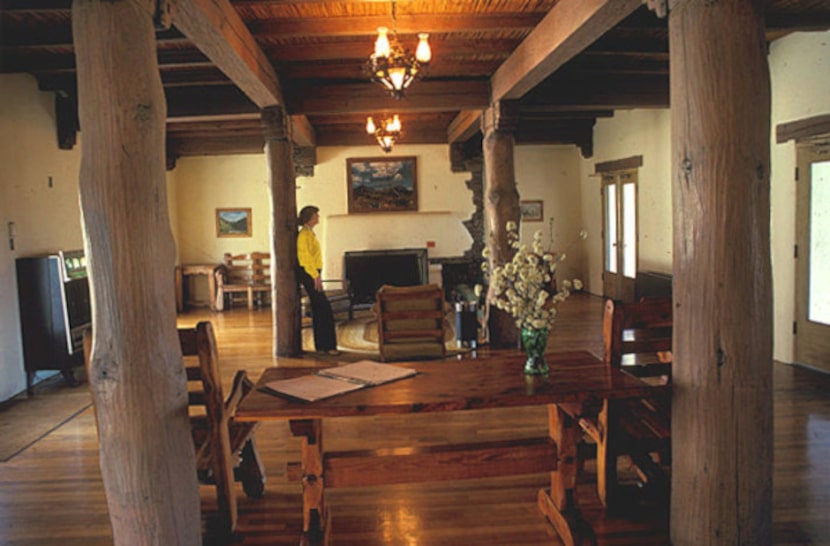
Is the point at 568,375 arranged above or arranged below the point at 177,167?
below

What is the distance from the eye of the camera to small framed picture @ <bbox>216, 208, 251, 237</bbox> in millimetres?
11102

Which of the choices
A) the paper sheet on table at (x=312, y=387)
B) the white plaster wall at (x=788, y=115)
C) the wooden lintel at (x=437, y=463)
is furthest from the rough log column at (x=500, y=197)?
the paper sheet on table at (x=312, y=387)

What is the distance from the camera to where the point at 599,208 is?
10.6 m

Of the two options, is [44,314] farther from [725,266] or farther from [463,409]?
[725,266]

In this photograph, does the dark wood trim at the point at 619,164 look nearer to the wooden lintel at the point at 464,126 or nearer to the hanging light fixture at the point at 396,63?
the wooden lintel at the point at 464,126

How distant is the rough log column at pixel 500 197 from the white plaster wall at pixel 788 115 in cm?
255

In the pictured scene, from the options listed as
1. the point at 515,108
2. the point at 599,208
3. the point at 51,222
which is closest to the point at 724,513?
the point at 515,108

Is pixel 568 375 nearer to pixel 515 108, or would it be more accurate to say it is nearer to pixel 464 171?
pixel 515 108

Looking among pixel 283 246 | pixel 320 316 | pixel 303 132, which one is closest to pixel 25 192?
pixel 283 246

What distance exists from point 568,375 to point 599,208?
27.8 ft

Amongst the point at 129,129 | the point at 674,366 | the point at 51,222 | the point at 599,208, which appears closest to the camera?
the point at 129,129

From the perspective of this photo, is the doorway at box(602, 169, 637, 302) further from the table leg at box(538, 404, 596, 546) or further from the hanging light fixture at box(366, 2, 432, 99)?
the table leg at box(538, 404, 596, 546)

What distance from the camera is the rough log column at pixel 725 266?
7.60ft

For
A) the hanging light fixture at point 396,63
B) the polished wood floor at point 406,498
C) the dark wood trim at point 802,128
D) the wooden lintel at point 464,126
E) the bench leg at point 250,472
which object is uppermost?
the wooden lintel at point 464,126
